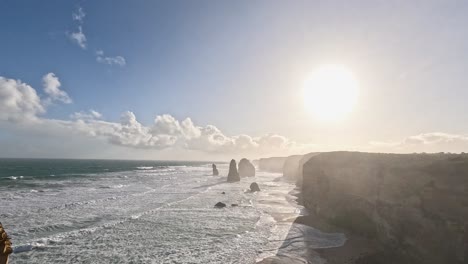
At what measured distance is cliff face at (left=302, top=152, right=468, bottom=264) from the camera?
17844 mm

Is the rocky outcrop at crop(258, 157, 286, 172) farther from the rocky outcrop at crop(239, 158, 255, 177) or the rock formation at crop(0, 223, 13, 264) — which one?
the rock formation at crop(0, 223, 13, 264)

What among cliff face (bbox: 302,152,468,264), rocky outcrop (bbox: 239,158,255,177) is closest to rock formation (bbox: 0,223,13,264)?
cliff face (bbox: 302,152,468,264)

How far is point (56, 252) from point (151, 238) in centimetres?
692

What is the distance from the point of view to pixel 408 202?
20.9 metres

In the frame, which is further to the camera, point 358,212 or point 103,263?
point 358,212

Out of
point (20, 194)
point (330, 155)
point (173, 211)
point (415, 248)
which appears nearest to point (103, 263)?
point (173, 211)

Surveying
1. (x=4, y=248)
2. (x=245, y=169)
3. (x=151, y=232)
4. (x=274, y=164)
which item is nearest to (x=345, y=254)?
(x=151, y=232)

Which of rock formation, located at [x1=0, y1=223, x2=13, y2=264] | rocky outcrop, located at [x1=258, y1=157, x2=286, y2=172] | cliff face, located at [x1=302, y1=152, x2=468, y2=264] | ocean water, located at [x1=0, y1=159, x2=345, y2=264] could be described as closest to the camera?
rock formation, located at [x1=0, y1=223, x2=13, y2=264]

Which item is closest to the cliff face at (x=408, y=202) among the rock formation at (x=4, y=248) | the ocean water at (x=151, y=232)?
the ocean water at (x=151, y=232)

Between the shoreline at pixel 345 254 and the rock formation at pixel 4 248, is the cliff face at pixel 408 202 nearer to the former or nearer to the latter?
the shoreline at pixel 345 254

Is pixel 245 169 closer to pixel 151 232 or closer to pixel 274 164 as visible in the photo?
pixel 274 164

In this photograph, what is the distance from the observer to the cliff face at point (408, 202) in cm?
1784

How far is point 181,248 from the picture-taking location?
21.8 metres

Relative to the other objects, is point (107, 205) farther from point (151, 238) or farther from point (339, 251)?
point (339, 251)
